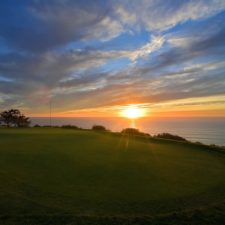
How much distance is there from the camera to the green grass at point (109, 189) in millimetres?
3949

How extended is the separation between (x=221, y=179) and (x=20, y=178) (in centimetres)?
463

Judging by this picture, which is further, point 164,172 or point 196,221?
point 164,172

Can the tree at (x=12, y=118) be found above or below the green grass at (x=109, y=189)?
above

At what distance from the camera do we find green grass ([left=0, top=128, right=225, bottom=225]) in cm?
395

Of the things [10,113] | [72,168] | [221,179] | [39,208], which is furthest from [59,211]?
[10,113]

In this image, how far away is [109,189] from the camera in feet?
17.3

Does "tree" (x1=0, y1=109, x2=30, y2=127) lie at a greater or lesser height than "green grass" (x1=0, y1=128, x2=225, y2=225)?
greater

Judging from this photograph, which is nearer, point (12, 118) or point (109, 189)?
point (109, 189)

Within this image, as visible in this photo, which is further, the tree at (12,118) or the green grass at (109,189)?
the tree at (12,118)

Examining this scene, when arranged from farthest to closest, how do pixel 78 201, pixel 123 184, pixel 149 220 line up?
pixel 123 184
pixel 78 201
pixel 149 220

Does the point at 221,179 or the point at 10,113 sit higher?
the point at 10,113

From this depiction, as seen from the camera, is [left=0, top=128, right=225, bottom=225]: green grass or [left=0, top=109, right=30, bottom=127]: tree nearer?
[left=0, top=128, right=225, bottom=225]: green grass

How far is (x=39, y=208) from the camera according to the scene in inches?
165

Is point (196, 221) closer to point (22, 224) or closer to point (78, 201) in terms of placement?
point (78, 201)
